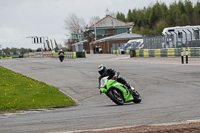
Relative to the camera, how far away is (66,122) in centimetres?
835

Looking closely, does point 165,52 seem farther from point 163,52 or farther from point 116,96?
point 116,96

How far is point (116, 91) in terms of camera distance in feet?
37.3

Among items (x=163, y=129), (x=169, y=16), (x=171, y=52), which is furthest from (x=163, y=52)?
(x=169, y=16)

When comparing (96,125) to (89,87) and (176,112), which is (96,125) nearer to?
(176,112)

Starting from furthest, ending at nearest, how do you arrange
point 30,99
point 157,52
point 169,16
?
1. point 169,16
2. point 157,52
3. point 30,99

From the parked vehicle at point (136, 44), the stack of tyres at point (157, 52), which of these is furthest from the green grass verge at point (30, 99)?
the parked vehicle at point (136, 44)

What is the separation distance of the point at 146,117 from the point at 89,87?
9301mm

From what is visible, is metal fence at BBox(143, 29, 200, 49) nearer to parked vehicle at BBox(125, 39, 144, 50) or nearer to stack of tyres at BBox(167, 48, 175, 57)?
stack of tyres at BBox(167, 48, 175, 57)

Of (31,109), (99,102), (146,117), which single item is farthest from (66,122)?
(99,102)

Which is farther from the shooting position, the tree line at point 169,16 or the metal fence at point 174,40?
the tree line at point 169,16

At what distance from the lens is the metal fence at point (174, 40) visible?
37.8m

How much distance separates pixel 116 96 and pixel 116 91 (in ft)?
0.49

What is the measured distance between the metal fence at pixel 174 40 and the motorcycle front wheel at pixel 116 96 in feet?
88.5

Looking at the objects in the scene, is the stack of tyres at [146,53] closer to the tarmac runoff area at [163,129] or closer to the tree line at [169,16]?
the tarmac runoff area at [163,129]
